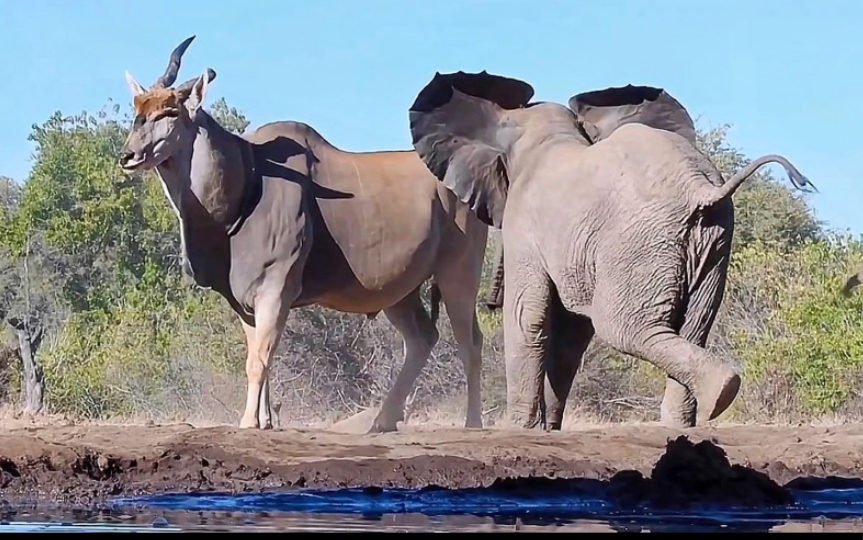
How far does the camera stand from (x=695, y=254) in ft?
24.0

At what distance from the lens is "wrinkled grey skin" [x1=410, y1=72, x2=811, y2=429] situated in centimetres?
725

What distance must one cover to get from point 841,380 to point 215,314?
684 cm

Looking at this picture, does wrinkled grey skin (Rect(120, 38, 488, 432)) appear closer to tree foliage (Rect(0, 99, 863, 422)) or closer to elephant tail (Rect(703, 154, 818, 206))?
elephant tail (Rect(703, 154, 818, 206))

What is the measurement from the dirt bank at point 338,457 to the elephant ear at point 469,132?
1352 millimetres

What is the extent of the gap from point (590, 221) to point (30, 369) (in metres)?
12.3

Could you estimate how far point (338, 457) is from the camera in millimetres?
7363

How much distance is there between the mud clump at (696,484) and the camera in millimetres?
5680

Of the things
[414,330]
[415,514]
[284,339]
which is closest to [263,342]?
[414,330]

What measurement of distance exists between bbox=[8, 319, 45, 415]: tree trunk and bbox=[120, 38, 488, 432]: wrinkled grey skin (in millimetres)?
7679

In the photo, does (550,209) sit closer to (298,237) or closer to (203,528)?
(298,237)

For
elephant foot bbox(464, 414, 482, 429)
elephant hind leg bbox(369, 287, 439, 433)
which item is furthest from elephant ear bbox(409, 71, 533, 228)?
elephant foot bbox(464, 414, 482, 429)

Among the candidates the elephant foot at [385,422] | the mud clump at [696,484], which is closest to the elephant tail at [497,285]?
the elephant foot at [385,422]

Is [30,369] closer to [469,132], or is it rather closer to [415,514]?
[469,132]

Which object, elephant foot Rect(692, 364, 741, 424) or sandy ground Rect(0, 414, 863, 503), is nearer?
sandy ground Rect(0, 414, 863, 503)
